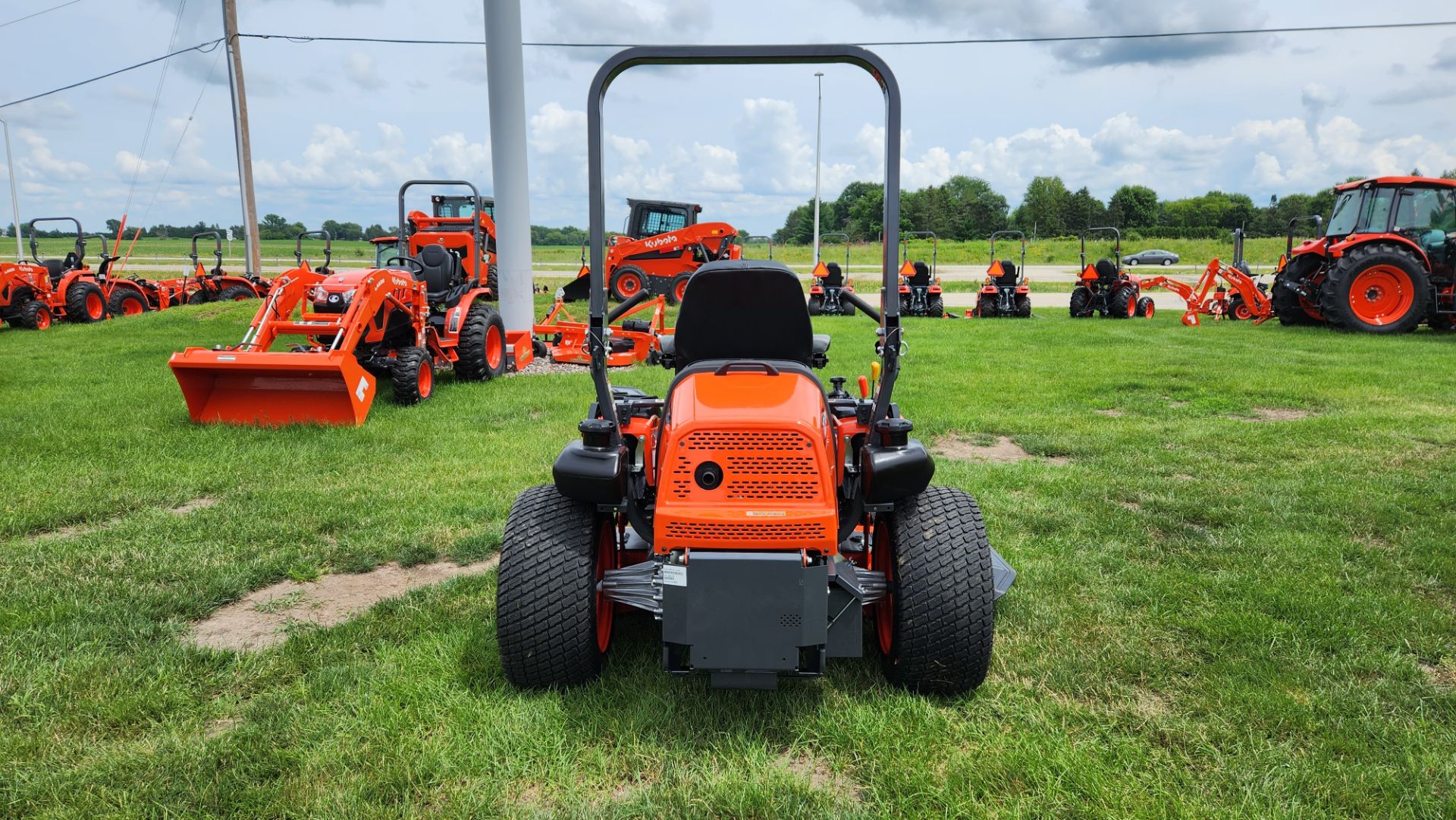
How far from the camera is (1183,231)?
5297cm

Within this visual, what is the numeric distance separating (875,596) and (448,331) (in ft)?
24.4

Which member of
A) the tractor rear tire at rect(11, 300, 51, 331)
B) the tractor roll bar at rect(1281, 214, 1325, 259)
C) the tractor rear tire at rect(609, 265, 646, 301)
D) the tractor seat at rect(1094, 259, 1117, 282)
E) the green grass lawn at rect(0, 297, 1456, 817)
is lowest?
the green grass lawn at rect(0, 297, 1456, 817)

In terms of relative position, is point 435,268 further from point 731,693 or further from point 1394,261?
point 1394,261

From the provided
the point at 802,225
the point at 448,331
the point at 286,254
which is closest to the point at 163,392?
the point at 448,331

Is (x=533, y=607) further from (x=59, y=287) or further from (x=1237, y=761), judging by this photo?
(x=59, y=287)

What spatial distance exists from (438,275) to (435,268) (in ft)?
0.30

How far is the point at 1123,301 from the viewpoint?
17594mm

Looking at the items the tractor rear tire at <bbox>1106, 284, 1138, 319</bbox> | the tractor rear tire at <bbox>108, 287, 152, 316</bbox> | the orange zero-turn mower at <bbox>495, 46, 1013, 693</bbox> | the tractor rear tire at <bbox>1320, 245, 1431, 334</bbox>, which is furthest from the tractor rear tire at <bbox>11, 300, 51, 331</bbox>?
the tractor rear tire at <bbox>1320, 245, 1431, 334</bbox>

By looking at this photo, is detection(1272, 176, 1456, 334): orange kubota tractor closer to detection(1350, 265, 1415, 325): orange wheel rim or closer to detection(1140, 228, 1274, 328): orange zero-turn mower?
detection(1350, 265, 1415, 325): orange wheel rim

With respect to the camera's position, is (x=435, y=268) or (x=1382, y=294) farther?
(x=1382, y=294)

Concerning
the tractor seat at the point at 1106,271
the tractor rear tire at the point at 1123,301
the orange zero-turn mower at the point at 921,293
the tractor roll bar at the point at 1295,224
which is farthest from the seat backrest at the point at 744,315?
the tractor rear tire at the point at 1123,301

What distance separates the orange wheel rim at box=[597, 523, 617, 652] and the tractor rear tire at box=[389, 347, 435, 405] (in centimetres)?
522

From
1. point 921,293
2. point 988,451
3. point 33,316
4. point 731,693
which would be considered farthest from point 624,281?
point 731,693

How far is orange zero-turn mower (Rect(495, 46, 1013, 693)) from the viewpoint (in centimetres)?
259
